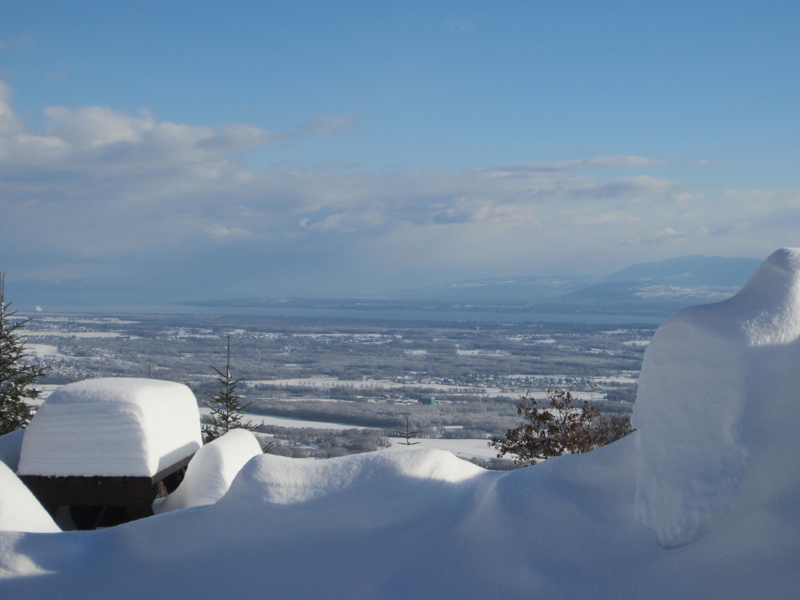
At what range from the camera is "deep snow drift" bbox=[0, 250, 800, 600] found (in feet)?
11.7

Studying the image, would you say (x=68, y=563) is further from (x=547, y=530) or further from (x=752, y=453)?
(x=752, y=453)

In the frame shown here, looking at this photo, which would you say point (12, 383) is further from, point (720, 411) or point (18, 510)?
point (720, 411)

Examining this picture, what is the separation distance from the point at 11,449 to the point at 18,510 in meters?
3.66

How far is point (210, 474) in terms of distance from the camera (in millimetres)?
7148

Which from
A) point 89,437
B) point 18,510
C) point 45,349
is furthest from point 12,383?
point 45,349

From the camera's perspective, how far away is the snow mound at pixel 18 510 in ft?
17.6

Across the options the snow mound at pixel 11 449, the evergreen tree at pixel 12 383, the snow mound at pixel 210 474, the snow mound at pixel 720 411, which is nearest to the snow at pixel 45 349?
the evergreen tree at pixel 12 383

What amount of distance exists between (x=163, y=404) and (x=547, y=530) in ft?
17.5

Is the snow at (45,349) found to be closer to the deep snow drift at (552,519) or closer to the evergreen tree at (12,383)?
the evergreen tree at (12,383)

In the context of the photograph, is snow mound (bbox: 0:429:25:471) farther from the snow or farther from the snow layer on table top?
the snow

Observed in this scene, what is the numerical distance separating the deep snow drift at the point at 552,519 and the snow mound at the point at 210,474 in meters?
2.08

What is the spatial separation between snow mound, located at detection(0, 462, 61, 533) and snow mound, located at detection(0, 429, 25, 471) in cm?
285

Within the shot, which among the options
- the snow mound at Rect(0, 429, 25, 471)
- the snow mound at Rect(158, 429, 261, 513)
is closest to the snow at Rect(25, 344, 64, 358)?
the snow mound at Rect(0, 429, 25, 471)

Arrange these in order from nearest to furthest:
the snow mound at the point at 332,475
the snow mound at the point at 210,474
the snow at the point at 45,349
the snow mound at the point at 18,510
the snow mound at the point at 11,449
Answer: the snow mound at the point at 332,475, the snow mound at the point at 18,510, the snow mound at the point at 210,474, the snow mound at the point at 11,449, the snow at the point at 45,349
